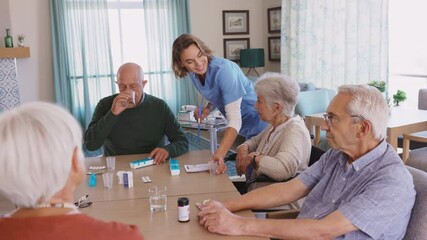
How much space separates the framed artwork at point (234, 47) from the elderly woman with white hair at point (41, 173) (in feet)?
20.3

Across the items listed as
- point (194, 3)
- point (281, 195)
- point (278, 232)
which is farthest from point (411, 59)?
point (278, 232)

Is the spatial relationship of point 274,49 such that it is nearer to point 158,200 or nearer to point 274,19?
point 274,19

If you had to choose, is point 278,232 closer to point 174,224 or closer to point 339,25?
point 174,224

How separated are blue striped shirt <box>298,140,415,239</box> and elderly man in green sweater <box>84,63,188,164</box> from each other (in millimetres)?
1190

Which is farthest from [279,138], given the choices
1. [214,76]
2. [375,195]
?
[375,195]

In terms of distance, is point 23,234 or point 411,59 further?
point 411,59

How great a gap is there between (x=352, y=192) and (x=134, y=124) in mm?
1546

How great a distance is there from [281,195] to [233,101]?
0.83 meters

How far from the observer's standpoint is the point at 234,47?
7.12 m

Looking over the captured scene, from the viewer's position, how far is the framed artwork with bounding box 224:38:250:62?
7.08 meters

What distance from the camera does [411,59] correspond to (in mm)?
5078

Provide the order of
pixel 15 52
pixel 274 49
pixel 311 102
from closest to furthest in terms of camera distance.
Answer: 1. pixel 311 102
2. pixel 15 52
3. pixel 274 49

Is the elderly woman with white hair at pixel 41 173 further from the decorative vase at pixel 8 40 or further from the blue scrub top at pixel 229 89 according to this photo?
the decorative vase at pixel 8 40

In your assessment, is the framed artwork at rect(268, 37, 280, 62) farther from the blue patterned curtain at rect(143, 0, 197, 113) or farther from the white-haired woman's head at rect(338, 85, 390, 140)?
the white-haired woman's head at rect(338, 85, 390, 140)
